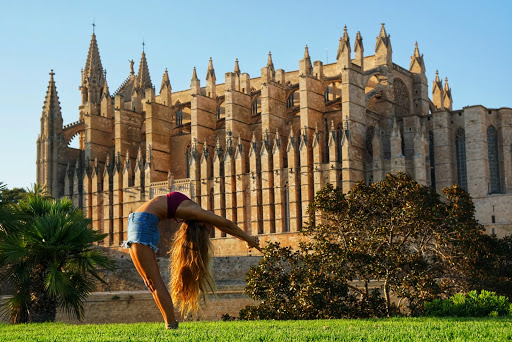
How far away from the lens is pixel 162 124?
44.7 m

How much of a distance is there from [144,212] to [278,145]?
31651mm

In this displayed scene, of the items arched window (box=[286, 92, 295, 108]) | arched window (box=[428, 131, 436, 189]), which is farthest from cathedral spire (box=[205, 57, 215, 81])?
arched window (box=[428, 131, 436, 189])

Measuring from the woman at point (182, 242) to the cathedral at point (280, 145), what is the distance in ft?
94.3

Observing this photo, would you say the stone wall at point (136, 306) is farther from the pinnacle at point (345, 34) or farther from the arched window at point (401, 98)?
the arched window at point (401, 98)

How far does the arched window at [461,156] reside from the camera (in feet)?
122

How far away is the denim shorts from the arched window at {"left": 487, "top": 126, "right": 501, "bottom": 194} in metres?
32.2

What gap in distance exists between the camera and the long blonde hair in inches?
274

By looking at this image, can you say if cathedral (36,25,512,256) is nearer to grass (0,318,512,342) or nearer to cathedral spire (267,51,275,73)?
cathedral spire (267,51,275,73)

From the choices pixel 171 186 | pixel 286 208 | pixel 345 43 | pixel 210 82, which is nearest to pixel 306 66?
pixel 345 43

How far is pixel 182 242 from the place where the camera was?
7004 mm

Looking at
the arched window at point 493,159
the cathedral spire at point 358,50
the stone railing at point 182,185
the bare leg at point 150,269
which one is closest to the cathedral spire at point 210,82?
the stone railing at point 182,185

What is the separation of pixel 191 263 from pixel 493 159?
32.7 metres

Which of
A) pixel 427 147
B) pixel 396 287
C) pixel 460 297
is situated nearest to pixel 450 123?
pixel 427 147

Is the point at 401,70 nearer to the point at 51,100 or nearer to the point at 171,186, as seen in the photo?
the point at 171,186
